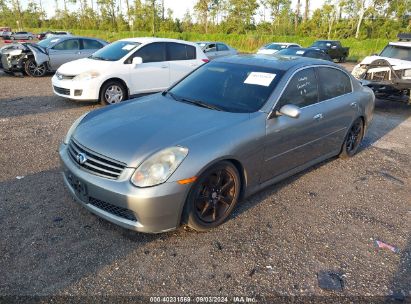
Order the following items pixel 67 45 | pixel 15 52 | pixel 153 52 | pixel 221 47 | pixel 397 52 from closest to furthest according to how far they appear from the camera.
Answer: pixel 153 52 → pixel 397 52 → pixel 15 52 → pixel 67 45 → pixel 221 47

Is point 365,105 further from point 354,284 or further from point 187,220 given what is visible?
point 187,220

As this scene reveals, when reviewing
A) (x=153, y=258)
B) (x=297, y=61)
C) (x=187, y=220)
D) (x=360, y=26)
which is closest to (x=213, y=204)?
(x=187, y=220)

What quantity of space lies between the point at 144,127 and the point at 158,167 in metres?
0.60

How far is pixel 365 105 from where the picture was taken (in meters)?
5.24

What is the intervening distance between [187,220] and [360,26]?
43.9 m

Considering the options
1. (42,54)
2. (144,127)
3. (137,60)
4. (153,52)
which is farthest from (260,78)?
(42,54)

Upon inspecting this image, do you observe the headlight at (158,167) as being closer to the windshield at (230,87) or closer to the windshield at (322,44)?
the windshield at (230,87)

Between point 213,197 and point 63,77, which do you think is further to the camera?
point 63,77

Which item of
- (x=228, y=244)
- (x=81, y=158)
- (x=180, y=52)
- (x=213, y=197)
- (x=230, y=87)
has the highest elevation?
(x=180, y=52)

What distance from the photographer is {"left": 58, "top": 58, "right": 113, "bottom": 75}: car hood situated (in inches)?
296

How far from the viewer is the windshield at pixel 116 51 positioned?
311 inches

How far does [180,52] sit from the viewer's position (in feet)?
28.5

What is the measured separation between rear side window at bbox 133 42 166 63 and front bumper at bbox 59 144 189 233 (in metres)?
5.52

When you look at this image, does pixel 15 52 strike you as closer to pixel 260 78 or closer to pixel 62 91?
pixel 62 91
